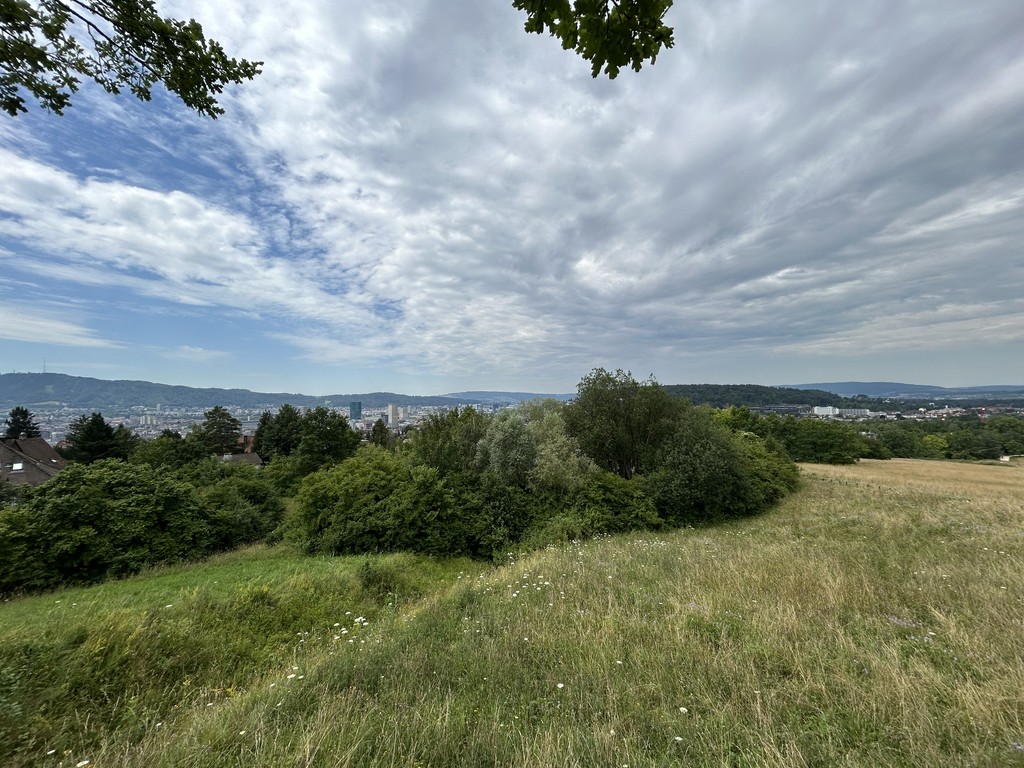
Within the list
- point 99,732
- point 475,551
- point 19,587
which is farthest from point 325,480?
point 99,732

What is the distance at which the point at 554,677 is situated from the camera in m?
3.78

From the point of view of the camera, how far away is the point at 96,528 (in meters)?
14.7

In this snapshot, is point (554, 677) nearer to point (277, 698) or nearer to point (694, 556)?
point (277, 698)

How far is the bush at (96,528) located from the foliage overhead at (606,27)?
20.8 meters

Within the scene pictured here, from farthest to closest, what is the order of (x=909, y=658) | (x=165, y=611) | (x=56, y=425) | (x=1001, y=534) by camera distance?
(x=56, y=425)
(x=1001, y=534)
(x=165, y=611)
(x=909, y=658)

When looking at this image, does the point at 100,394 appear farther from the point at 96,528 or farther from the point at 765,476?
the point at 765,476

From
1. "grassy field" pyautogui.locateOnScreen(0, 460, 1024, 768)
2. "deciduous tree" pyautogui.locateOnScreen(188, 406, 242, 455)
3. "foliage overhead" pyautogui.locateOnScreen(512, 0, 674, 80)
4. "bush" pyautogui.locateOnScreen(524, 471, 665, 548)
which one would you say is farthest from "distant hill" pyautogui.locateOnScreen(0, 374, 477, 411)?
"foliage overhead" pyautogui.locateOnScreen(512, 0, 674, 80)

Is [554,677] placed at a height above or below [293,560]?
above

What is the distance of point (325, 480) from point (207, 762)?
57.4 feet

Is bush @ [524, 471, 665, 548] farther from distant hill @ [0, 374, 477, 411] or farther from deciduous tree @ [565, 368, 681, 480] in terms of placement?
distant hill @ [0, 374, 477, 411]

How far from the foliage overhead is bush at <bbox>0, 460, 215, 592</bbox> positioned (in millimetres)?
20753

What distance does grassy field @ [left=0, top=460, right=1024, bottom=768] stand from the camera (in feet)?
9.00

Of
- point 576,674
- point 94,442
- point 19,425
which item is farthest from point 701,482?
point 19,425

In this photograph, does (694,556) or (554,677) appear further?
(694,556)
